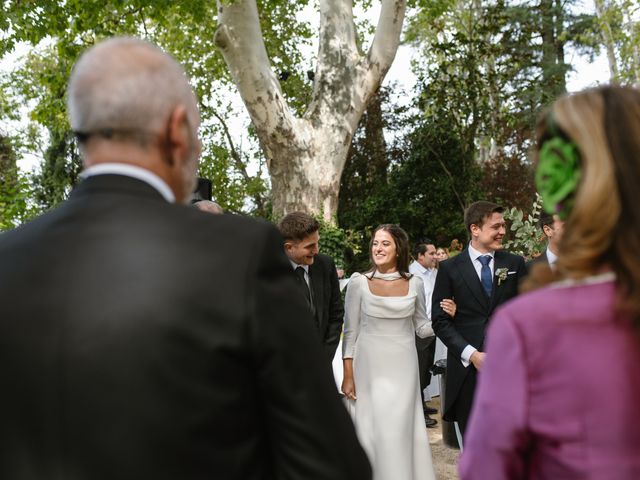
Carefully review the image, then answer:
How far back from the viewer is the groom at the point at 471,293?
570 centimetres

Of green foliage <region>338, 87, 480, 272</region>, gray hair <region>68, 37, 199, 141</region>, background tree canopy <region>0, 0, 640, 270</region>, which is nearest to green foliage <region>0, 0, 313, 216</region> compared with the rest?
background tree canopy <region>0, 0, 640, 270</region>

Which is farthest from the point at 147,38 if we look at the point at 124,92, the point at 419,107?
the point at 124,92

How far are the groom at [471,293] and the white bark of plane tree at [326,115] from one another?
8.30 metres

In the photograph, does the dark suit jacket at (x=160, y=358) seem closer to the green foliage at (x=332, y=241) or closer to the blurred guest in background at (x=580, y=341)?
the blurred guest in background at (x=580, y=341)

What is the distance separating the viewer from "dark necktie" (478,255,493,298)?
5.77 metres

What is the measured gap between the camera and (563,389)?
5.03 feet

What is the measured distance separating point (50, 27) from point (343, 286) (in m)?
6.71

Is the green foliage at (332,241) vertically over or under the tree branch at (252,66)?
under

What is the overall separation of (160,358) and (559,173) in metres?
1.00

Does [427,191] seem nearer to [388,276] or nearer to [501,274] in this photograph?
[388,276]

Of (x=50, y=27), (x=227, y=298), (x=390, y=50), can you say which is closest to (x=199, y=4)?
(x=50, y=27)

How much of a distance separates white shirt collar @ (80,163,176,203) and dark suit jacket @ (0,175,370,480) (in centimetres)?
6

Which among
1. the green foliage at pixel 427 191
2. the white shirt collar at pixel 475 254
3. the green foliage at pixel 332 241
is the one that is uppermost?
the green foliage at pixel 427 191

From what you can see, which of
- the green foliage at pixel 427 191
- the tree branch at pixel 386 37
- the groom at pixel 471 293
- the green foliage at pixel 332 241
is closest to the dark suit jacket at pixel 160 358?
the groom at pixel 471 293
